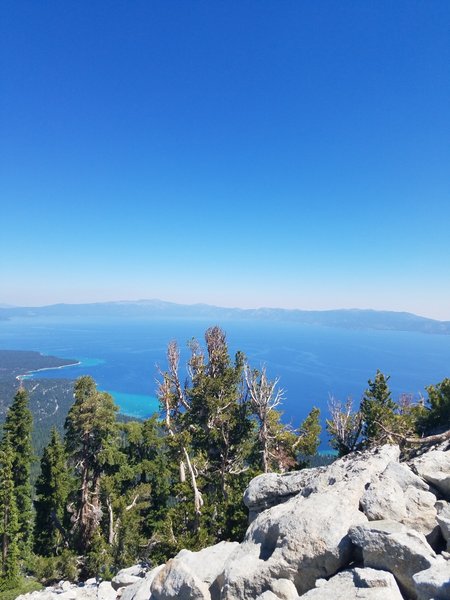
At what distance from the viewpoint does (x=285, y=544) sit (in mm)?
8117

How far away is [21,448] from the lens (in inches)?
1111

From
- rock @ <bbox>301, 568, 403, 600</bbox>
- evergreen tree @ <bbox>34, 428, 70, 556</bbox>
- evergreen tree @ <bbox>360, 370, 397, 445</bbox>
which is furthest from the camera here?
evergreen tree @ <bbox>34, 428, 70, 556</bbox>

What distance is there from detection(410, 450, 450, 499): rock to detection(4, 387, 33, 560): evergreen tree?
27242 mm

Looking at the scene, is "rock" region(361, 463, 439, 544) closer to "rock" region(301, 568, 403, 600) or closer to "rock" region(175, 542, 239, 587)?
"rock" region(301, 568, 403, 600)

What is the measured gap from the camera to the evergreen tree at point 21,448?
27797mm

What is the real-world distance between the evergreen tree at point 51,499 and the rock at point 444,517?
25366mm

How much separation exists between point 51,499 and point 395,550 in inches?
1075

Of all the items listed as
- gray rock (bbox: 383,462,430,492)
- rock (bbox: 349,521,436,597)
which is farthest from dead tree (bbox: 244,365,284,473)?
rock (bbox: 349,521,436,597)

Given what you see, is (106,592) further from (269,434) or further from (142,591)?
(269,434)

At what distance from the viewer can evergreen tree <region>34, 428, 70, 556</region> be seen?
2630 centimetres

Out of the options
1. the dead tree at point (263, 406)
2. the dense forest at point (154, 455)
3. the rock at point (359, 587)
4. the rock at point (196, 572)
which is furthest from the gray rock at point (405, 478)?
the dead tree at point (263, 406)

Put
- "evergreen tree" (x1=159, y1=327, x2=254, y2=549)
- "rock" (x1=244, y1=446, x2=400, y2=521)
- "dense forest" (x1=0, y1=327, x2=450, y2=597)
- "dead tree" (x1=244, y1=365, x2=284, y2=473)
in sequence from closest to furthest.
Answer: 1. "rock" (x1=244, y1=446, x2=400, y2=521)
2. "evergreen tree" (x1=159, y1=327, x2=254, y2=549)
3. "dense forest" (x1=0, y1=327, x2=450, y2=597)
4. "dead tree" (x1=244, y1=365, x2=284, y2=473)

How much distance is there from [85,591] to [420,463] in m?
13.6

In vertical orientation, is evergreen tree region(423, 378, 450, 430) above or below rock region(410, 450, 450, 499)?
below
